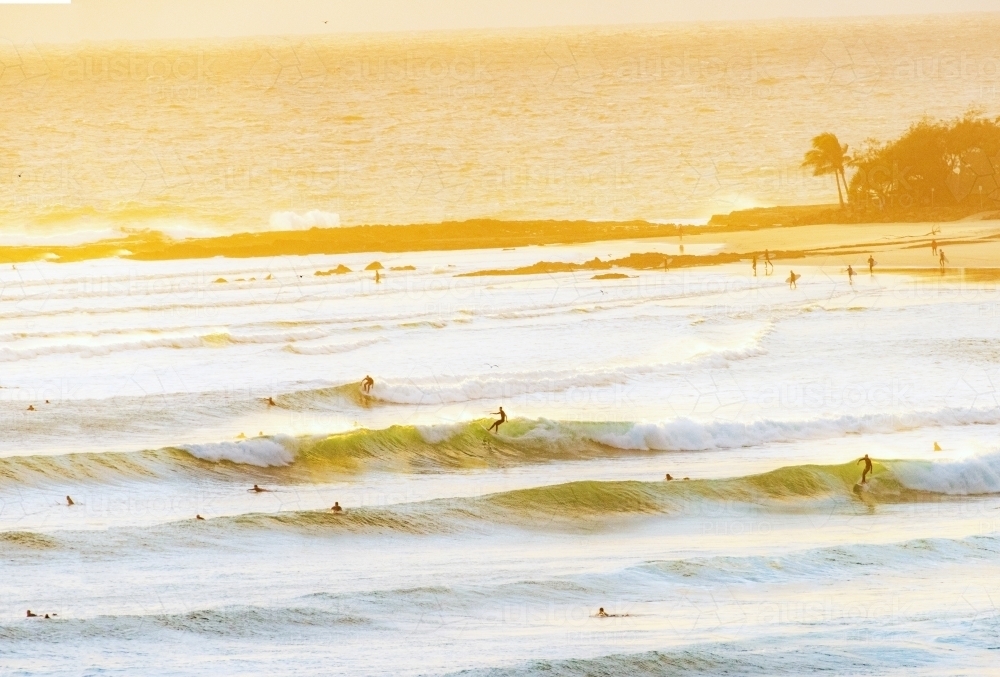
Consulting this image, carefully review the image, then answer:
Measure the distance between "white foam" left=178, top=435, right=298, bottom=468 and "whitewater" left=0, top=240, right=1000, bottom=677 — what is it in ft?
0.14

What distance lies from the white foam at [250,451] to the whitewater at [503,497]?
42 mm

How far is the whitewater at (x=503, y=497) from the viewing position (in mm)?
13328

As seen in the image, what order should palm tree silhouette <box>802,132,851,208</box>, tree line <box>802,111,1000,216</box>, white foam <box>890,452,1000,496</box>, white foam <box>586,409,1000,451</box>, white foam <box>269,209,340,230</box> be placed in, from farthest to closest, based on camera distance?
white foam <box>269,209,340,230</box> < palm tree silhouette <box>802,132,851,208</box> < tree line <box>802,111,1000,216</box> < white foam <box>586,409,1000,451</box> < white foam <box>890,452,1000,496</box>

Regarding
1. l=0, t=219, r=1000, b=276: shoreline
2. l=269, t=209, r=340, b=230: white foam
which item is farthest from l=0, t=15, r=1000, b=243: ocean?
l=0, t=219, r=1000, b=276: shoreline

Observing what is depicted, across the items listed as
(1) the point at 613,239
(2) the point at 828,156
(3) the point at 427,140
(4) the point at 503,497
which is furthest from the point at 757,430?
(3) the point at 427,140

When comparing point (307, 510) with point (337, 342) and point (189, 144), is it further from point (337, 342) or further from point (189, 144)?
point (189, 144)

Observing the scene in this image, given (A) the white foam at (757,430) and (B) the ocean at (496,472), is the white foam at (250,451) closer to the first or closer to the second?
(B) the ocean at (496,472)

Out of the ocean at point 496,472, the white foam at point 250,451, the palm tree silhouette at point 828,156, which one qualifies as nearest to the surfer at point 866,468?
the ocean at point 496,472

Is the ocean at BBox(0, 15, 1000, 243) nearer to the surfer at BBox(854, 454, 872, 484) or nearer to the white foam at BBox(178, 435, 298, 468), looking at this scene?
the white foam at BBox(178, 435, 298, 468)

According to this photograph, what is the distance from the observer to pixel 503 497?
19344mm

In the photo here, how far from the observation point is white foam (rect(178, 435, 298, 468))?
21.8 metres

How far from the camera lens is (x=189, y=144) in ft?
486

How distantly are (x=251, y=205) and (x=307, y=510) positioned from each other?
96368 millimetres

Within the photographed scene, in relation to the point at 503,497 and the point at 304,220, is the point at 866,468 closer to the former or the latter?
the point at 503,497
